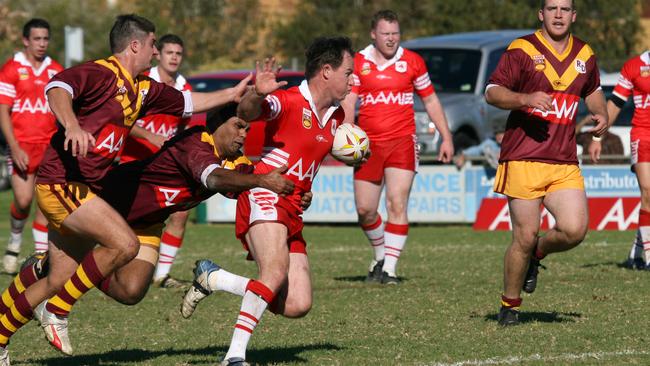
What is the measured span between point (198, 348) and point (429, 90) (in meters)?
4.60

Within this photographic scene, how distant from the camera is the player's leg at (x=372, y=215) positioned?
12.1 metres

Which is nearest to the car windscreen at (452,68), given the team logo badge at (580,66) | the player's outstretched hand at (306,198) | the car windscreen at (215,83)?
the car windscreen at (215,83)

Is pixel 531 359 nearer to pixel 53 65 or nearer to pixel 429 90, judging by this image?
pixel 429 90

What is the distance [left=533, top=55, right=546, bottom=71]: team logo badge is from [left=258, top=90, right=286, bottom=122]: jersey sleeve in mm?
1994

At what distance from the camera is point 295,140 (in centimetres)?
791

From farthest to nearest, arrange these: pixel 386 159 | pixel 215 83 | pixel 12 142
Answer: pixel 215 83
pixel 12 142
pixel 386 159

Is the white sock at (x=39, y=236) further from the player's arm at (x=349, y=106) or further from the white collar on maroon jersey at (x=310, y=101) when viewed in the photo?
the white collar on maroon jersey at (x=310, y=101)

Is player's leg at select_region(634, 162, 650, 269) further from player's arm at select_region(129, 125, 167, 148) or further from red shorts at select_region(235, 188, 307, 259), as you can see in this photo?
red shorts at select_region(235, 188, 307, 259)

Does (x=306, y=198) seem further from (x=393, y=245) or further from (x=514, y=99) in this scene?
(x=393, y=245)

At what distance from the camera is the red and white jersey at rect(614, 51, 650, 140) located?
12.5 meters

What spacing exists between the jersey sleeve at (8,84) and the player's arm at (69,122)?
5.47m

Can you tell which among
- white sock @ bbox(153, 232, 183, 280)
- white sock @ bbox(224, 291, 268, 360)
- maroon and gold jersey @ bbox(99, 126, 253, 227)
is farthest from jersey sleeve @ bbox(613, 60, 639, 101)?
white sock @ bbox(224, 291, 268, 360)

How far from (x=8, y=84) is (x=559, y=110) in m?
6.17

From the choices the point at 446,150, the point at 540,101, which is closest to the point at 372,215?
the point at 446,150
